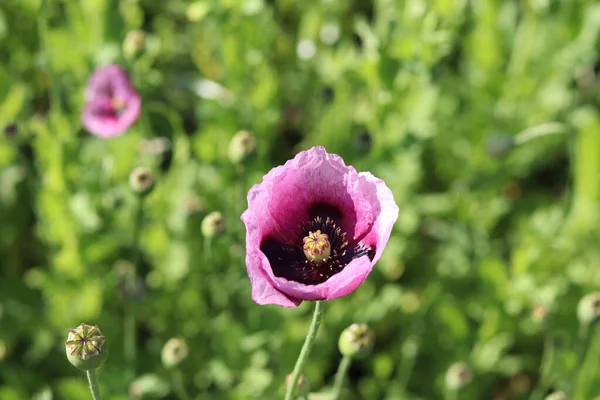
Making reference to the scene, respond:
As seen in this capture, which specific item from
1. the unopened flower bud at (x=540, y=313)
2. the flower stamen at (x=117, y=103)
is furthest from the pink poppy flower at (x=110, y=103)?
the unopened flower bud at (x=540, y=313)

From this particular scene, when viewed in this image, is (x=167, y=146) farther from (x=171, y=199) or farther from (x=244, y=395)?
(x=244, y=395)

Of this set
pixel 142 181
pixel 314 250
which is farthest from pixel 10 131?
pixel 314 250

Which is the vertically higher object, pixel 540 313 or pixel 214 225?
pixel 214 225

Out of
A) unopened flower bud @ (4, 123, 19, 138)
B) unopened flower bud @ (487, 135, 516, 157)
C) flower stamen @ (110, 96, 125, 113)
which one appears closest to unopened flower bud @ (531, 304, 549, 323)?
unopened flower bud @ (487, 135, 516, 157)

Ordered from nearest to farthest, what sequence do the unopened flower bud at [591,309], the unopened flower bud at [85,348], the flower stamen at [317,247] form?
the unopened flower bud at [85,348], the flower stamen at [317,247], the unopened flower bud at [591,309]

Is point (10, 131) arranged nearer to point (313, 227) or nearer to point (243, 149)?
point (243, 149)

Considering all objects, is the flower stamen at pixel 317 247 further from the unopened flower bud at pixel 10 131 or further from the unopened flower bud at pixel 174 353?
the unopened flower bud at pixel 10 131

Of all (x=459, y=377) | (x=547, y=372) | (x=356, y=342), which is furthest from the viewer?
(x=547, y=372)
